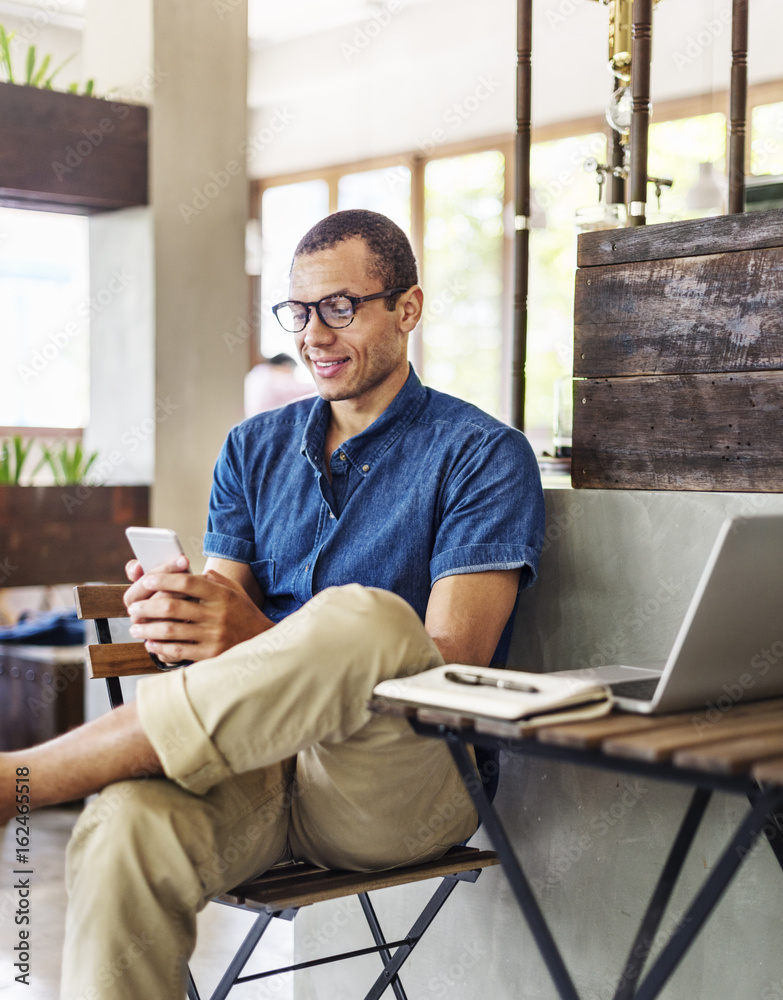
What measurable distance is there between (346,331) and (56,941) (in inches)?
57.9

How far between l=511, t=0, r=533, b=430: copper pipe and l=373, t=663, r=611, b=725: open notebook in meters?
1.10

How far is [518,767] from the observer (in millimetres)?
1886

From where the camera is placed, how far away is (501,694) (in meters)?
1.19

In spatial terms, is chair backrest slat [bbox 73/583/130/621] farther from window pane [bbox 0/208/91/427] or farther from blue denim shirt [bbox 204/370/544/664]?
window pane [bbox 0/208/91/427]

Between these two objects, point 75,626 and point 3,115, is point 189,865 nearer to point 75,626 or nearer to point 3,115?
point 3,115

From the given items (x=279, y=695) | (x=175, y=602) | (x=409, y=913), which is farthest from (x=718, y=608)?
(x=409, y=913)

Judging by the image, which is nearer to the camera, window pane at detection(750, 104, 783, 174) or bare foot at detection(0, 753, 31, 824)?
bare foot at detection(0, 753, 31, 824)

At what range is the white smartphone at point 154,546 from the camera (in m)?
1.67

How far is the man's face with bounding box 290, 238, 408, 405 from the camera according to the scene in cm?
197

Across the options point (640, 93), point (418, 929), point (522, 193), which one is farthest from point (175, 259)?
point (418, 929)

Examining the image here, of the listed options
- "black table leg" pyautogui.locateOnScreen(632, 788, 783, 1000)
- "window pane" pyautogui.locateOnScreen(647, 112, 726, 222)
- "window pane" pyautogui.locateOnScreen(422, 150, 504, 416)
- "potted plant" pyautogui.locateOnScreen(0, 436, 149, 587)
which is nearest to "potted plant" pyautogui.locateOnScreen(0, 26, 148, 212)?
"potted plant" pyautogui.locateOnScreen(0, 436, 149, 587)

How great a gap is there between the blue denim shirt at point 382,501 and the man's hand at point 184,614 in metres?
0.28

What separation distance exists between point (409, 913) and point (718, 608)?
3.61ft

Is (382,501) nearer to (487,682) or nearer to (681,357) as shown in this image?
(681,357)
